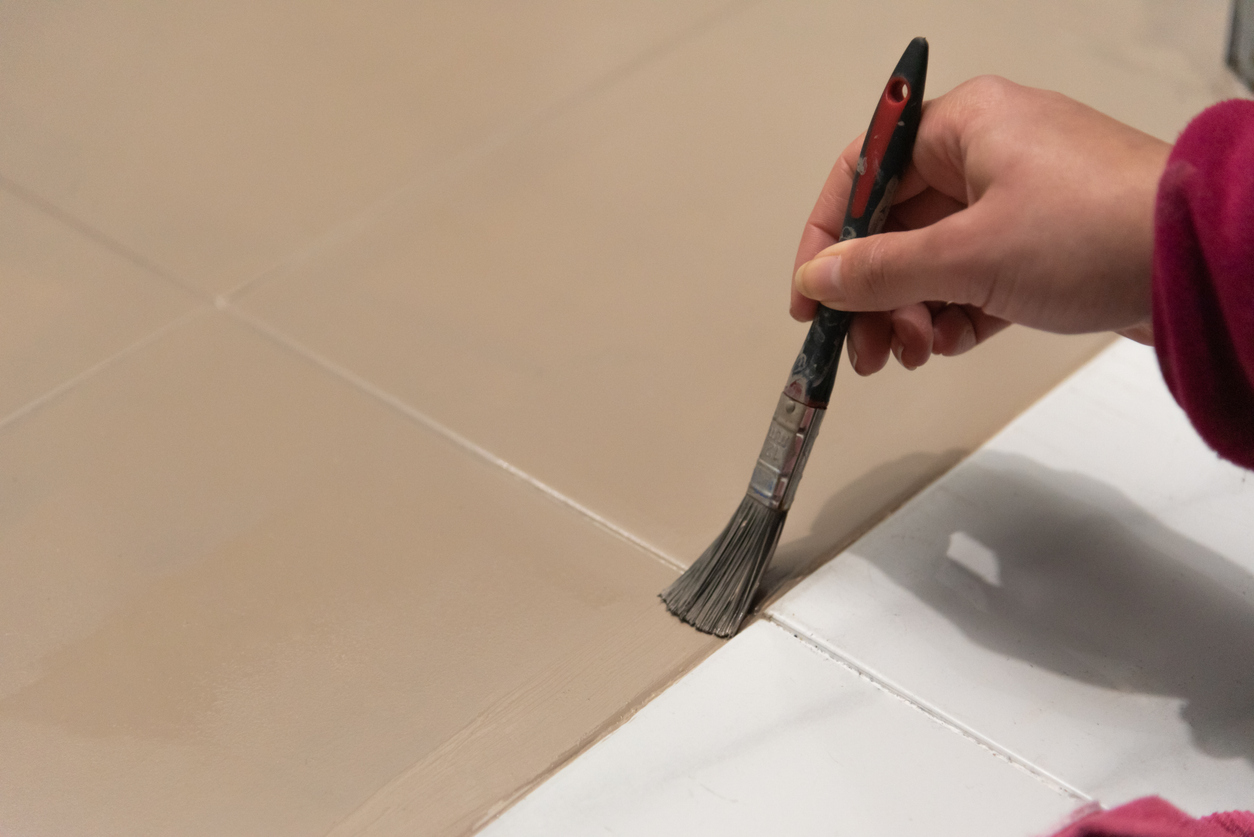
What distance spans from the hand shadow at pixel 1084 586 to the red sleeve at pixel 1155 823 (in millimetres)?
75

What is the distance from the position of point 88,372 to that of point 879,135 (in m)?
0.67

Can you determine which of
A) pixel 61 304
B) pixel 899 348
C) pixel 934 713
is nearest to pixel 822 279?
pixel 899 348

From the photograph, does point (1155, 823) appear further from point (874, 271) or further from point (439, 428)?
point (439, 428)

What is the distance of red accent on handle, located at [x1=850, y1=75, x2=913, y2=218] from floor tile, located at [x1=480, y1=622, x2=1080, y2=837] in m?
0.31

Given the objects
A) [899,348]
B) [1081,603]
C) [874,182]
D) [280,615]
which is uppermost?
[874,182]

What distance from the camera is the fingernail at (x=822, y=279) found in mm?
715

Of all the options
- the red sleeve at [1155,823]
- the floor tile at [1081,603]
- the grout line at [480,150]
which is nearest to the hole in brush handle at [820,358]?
the floor tile at [1081,603]

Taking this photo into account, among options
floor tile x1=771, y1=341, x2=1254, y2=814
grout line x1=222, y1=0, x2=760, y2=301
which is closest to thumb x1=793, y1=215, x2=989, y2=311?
floor tile x1=771, y1=341, x2=1254, y2=814

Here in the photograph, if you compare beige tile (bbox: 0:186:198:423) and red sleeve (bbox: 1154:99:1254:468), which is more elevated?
red sleeve (bbox: 1154:99:1254:468)

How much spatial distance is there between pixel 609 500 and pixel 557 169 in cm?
45

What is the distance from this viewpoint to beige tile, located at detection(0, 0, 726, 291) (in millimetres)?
1127

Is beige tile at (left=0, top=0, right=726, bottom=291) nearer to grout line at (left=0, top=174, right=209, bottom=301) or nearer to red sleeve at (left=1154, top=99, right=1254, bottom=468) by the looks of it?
grout line at (left=0, top=174, right=209, bottom=301)

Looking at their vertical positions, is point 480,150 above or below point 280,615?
above

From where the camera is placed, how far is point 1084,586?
801 millimetres
